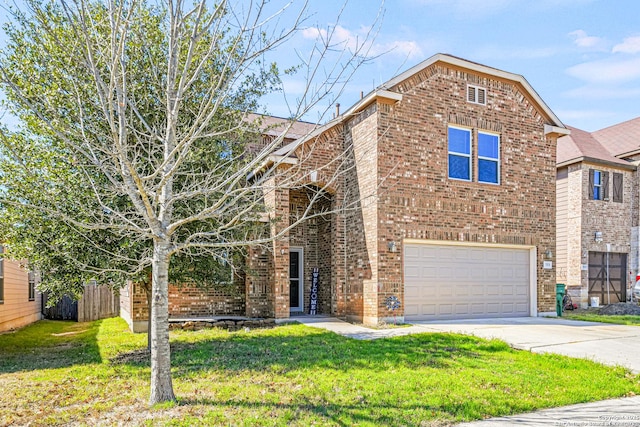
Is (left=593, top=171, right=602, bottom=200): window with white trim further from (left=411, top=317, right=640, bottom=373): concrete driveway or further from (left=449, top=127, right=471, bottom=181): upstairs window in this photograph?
(left=449, top=127, right=471, bottom=181): upstairs window

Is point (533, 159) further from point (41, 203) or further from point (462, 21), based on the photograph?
point (41, 203)

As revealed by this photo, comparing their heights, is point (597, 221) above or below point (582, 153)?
below

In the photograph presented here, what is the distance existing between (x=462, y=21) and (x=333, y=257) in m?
7.91

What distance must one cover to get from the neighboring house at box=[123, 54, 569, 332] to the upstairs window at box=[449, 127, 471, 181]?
4 cm

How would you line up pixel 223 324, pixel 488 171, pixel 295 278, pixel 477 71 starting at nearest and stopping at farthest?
pixel 223 324 < pixel 477 71 < pixel 488 171 < pixel 295 278

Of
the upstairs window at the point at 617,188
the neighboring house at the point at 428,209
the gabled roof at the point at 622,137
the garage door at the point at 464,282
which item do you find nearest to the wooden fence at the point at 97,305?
the neighboring house at the point at 428,209

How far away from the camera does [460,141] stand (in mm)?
12984

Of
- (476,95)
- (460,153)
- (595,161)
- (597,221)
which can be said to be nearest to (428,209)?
(460,153)

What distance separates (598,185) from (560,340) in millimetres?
12760

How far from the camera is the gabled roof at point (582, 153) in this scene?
19062 millimetres

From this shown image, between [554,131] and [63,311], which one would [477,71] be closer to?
[554,131]

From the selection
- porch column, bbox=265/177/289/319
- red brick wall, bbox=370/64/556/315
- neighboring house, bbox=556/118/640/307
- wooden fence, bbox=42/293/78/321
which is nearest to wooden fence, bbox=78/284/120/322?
wooden fence, bbox=42/293/78/321

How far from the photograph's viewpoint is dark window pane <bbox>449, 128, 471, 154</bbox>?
42.2 feet

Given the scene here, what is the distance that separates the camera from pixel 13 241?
332 inches
